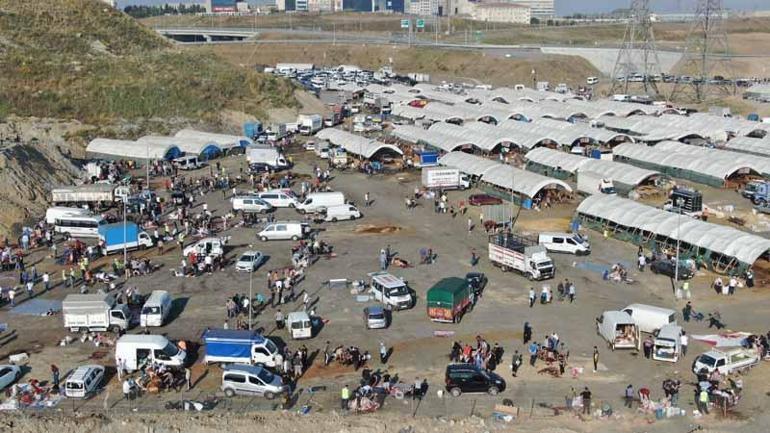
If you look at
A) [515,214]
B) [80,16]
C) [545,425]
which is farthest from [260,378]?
[80,16]

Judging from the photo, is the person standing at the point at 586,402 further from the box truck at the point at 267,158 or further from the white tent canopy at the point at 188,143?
the white tent canopy at the point at 188,143

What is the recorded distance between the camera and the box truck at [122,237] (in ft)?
106

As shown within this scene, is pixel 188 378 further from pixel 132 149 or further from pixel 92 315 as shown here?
pixel 132 149

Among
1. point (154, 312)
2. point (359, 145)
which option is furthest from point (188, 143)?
point (154, 312)

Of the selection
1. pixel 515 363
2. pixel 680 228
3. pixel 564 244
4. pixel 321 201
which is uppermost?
pixel 680 228

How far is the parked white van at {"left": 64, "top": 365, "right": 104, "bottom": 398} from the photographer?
66.1ft

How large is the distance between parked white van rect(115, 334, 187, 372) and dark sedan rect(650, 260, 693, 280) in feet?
54.9

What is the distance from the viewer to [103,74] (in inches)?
2598

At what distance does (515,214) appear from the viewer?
37.5 m

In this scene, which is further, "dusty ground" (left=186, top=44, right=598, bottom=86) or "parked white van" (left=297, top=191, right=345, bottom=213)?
"dusty ground" (left=186, top=44, right=598, bottom=86)

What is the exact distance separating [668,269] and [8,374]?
68.7ft

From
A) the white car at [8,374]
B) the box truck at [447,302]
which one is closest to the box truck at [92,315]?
the white car at [8,374]

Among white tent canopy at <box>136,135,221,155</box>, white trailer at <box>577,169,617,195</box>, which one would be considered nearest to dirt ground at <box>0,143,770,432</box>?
white trailer at <box>577,169,617,195</box>

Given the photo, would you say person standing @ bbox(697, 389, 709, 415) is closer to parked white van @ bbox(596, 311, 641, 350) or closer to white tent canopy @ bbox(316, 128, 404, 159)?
parked white van @ bbox(596, 311, 641, 350)
